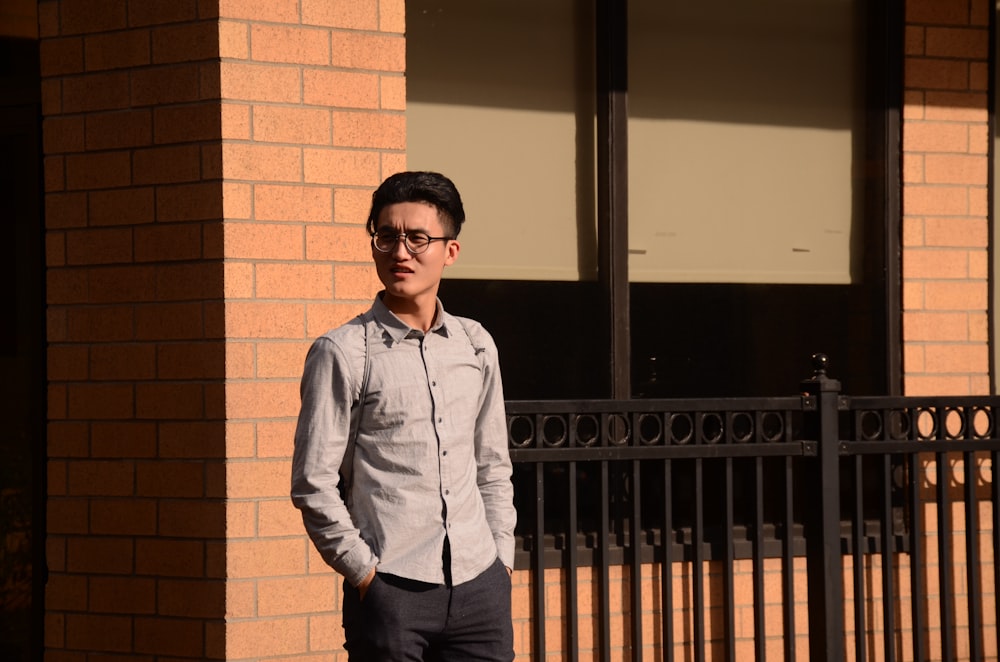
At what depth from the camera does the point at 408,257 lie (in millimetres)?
3090

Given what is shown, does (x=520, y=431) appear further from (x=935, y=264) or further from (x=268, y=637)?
(x=935, y=264)

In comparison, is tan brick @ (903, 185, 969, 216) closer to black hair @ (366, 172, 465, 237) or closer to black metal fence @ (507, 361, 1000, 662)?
black metal fence @ (507, 361, 1000, 662)

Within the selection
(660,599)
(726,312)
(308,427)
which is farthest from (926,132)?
(308,427)

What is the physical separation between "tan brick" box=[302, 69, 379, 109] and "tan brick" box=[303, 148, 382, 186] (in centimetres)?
15

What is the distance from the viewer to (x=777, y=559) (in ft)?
17.5

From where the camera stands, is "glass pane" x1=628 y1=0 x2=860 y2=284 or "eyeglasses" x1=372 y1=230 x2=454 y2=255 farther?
"glass pane" x1=628 y1=0 x2=860 y2=284

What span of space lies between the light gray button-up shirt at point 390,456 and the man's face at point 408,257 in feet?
0.23

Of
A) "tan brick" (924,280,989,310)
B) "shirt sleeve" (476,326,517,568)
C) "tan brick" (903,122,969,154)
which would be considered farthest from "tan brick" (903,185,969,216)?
"shirt sleeve" (476,326,517,568)

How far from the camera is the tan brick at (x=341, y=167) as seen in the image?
443 centimetres

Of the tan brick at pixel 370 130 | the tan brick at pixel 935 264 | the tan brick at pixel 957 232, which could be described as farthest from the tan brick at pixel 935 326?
the tan brick at pixel 370 130

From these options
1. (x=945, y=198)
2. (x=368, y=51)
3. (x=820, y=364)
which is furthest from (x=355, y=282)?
(x=945, y=198)

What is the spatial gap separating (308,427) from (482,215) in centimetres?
225

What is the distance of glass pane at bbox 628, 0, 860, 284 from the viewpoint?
5371mm

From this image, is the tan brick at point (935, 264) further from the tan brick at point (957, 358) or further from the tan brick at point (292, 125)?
the tan brick at point (292, 125)
